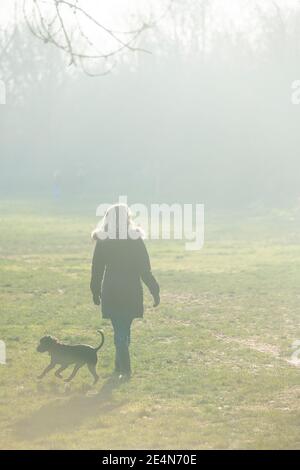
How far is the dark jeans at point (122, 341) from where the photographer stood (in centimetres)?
1097

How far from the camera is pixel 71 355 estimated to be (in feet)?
35.0

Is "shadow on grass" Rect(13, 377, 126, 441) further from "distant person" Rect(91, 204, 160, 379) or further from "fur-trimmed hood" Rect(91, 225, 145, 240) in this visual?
"fur-trimmed hood" Rect(91, 225, 145, 240)

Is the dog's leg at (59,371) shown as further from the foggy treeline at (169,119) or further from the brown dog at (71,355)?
the foggy treeline at (169,119)

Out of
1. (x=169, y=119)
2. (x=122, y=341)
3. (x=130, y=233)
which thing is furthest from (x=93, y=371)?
(x=169, y=119)

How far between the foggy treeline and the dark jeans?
40557mm

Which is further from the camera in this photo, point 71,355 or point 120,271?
point 120,271

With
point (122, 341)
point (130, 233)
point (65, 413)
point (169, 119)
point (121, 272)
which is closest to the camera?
point (65, 413)

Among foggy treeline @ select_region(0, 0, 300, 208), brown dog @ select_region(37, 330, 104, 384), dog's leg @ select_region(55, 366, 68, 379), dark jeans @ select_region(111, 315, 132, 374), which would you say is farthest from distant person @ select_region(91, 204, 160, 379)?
foggy treeline @ select_region(0, 0, 300, 208)

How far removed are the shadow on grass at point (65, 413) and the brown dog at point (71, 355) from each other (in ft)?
1.11

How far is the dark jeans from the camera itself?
10969 mm

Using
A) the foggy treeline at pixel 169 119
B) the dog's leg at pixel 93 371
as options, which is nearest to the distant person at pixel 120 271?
the dog's leg at pixel 93 371

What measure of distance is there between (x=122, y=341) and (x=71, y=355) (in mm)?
714

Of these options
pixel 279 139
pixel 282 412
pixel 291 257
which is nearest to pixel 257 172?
pixel 279 139

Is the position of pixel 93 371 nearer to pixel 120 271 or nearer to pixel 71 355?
pixel 71 355
